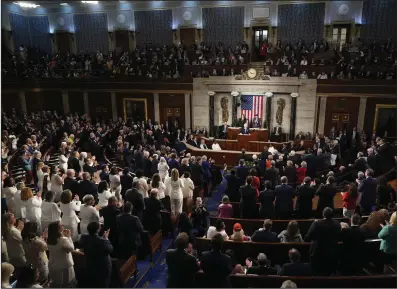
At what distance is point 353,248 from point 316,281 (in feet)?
3.43

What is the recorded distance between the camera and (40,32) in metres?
25.2

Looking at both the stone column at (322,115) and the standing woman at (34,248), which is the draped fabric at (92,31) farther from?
the standing woman at (34,248)

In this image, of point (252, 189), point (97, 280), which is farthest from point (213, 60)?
point (97, 280)

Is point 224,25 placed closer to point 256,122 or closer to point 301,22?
point 301,22

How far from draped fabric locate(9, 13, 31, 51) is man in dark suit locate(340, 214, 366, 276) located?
25.6 meters

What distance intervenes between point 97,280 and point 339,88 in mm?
15439

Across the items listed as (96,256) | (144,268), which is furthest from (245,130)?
(96,256)

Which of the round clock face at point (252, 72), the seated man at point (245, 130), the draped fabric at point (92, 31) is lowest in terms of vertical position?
the seated man at point (245, 130)

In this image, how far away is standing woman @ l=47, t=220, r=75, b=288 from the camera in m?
4.73

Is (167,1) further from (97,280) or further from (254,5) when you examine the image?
(97,280)

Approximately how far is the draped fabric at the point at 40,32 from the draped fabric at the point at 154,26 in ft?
23.0

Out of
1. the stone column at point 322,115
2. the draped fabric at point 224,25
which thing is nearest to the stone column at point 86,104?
the draped fabric at point 224,25

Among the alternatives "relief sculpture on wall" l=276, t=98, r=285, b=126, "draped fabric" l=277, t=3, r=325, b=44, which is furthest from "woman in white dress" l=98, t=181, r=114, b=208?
"draped fabric" l=277, t=3, r=325, b=44

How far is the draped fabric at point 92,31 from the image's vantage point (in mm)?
24219
